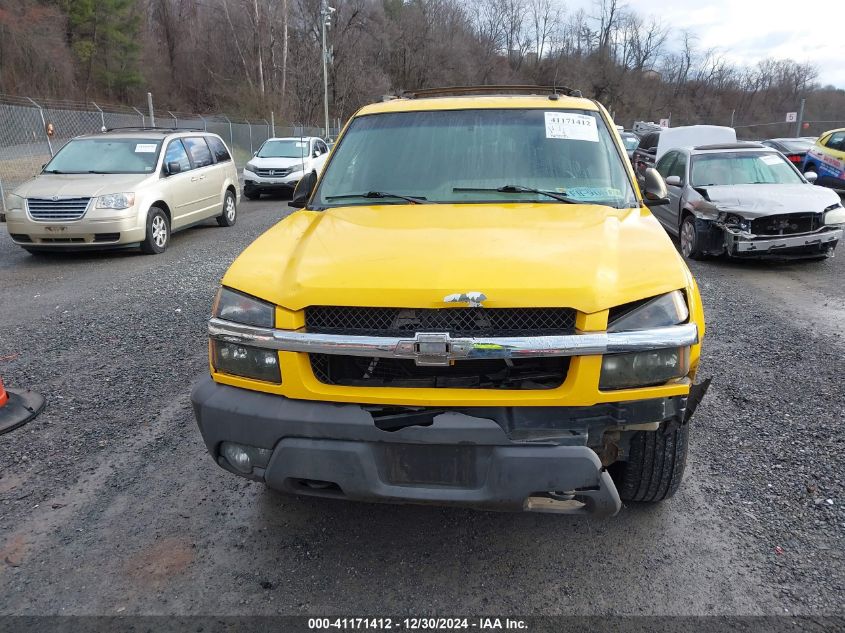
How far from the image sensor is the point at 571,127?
371 cm

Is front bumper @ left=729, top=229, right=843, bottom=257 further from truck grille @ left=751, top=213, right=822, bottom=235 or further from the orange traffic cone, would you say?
the orange traffic cone

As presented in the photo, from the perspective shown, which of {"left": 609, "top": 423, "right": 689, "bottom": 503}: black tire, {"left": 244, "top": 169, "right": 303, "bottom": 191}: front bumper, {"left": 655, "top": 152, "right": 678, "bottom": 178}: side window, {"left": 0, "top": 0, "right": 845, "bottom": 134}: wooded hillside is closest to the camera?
{"left": 609, "top": 423, "right": 689, "bottom": 503}: black tire

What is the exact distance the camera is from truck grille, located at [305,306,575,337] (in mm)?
2328

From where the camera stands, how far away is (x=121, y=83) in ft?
161

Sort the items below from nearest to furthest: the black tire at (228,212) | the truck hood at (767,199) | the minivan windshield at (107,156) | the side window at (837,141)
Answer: the truck hood at (767,199) → the minivan windshield at (107,156) → the black tire at (228,212) → the side window at (837,141)

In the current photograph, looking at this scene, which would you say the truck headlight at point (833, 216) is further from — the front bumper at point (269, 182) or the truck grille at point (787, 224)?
the front bumper at point (269, 182)

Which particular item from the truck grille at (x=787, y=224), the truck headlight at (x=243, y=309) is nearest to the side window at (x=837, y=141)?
the truck grille at (x=787, y=224)

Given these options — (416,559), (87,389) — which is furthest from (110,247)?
(416,559)

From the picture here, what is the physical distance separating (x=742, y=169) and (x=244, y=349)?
361 inches

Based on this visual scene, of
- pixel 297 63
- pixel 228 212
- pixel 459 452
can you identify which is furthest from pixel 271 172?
pixel 297 63

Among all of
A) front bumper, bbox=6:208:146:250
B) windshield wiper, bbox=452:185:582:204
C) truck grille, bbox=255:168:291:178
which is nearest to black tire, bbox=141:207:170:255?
front bumper, bbox=6:208:146:250

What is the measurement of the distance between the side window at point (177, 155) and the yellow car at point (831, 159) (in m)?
14.3

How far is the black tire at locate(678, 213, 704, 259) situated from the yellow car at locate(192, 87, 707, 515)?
22.1 feet

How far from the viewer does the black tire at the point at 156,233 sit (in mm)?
9625
